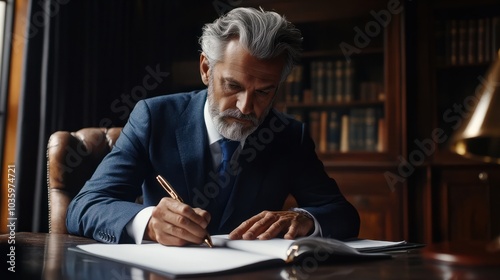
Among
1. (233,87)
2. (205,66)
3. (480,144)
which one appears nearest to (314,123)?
(205,66)

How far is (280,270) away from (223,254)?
5.6 inches

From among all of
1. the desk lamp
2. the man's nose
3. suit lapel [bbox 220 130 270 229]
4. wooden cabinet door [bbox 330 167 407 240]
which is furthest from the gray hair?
wooden cabinet door [bbox 330 167 407 240]

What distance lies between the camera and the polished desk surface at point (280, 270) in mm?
883

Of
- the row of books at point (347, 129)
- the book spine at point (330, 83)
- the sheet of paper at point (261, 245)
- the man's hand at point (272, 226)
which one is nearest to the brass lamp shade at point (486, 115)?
the sheet of paper at point (261, 245)

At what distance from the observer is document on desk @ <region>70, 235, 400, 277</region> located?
0.91 metres

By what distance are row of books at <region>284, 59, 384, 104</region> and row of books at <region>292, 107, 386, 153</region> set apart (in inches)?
3.0

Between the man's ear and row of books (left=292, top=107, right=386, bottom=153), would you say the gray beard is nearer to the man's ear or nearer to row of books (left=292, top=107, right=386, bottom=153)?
the man's ear

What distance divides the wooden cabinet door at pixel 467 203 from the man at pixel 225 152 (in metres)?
1.58

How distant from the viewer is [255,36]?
1.63 meters

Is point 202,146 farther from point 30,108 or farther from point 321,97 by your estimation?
point 321,97

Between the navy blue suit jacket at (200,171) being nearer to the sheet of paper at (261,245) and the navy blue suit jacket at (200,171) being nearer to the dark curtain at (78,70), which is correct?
the sheet of paper at (261,245)

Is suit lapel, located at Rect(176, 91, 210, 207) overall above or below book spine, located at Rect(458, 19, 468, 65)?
below

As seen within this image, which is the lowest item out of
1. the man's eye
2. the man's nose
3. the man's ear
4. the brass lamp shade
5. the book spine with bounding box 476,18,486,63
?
the brass lamp shade

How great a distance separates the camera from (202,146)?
1.70 m
